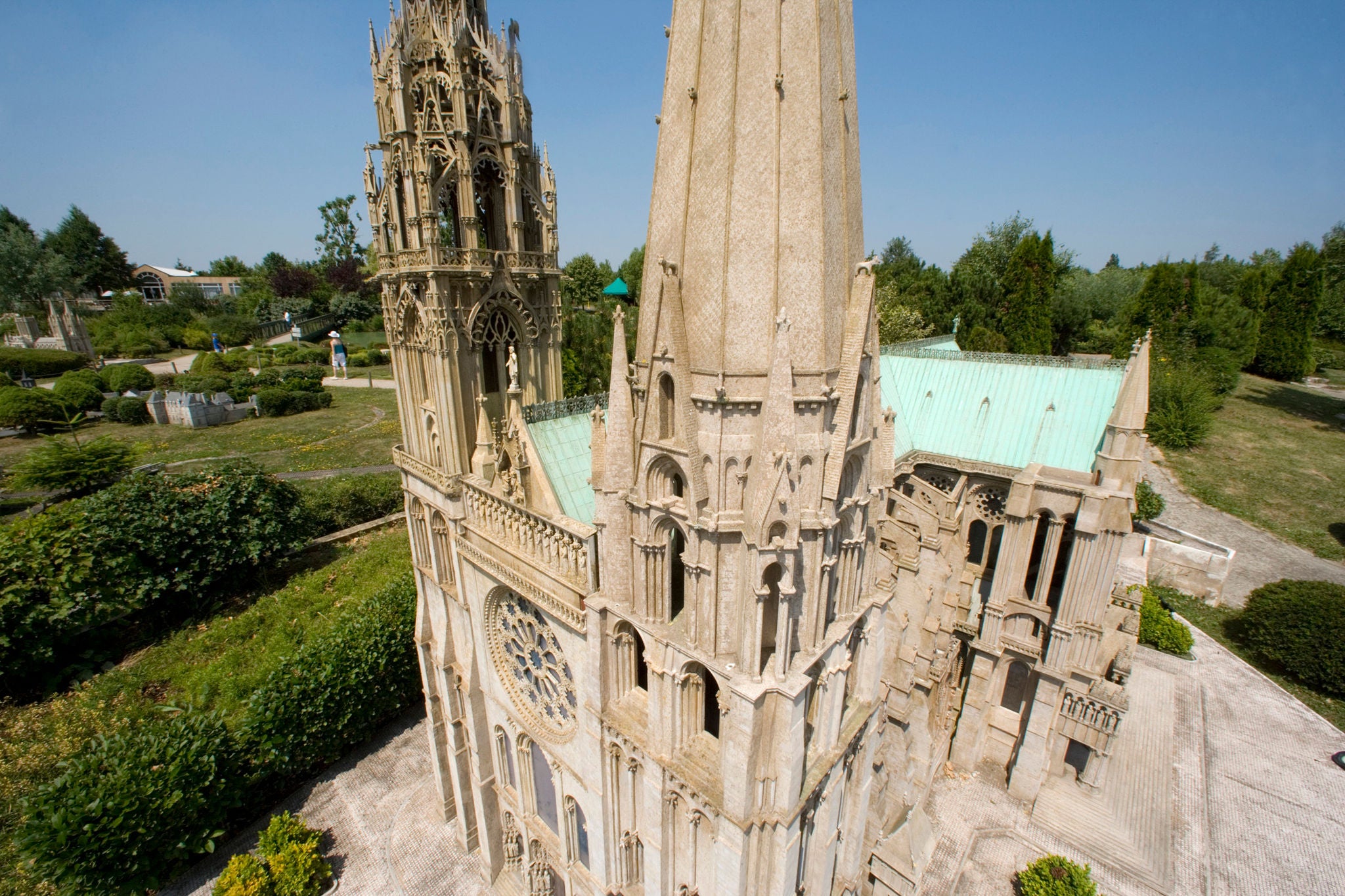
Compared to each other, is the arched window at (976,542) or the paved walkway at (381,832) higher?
the arched window at (976,542)

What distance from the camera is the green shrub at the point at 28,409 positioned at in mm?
55594

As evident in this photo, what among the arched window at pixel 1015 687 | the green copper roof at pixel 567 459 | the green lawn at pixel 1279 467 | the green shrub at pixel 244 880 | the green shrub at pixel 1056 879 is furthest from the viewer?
the green lawn at pixel 1279 467

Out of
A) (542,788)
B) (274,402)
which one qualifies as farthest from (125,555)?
(274,402)

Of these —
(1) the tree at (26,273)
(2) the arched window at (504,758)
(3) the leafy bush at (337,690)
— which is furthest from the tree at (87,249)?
(2) the arched window at (504,758)

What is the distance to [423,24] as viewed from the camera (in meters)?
15.8

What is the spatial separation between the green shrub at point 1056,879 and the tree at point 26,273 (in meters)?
129

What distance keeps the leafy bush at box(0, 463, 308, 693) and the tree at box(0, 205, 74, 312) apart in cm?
8612

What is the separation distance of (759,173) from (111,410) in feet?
281

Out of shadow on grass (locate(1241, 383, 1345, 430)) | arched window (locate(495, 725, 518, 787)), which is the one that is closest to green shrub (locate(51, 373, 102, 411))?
arched window (locate(495, 725, 518, 787))

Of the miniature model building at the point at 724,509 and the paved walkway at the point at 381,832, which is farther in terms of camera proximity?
the paved walkway at the point at 381,832

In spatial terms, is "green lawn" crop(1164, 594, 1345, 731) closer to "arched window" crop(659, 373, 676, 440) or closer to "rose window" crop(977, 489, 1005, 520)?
"rose window" crop(977, 489, 1005, 520)

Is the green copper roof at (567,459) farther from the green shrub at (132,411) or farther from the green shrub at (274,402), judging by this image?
the green shrub at (132,411)

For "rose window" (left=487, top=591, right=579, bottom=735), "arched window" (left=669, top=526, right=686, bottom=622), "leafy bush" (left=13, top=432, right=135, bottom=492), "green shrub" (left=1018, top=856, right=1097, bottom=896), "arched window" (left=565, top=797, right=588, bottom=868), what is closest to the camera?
"arched window" (left=669, top=526, right=686, bottom=622)

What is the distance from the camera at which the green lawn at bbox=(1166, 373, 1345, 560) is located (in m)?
44.6
